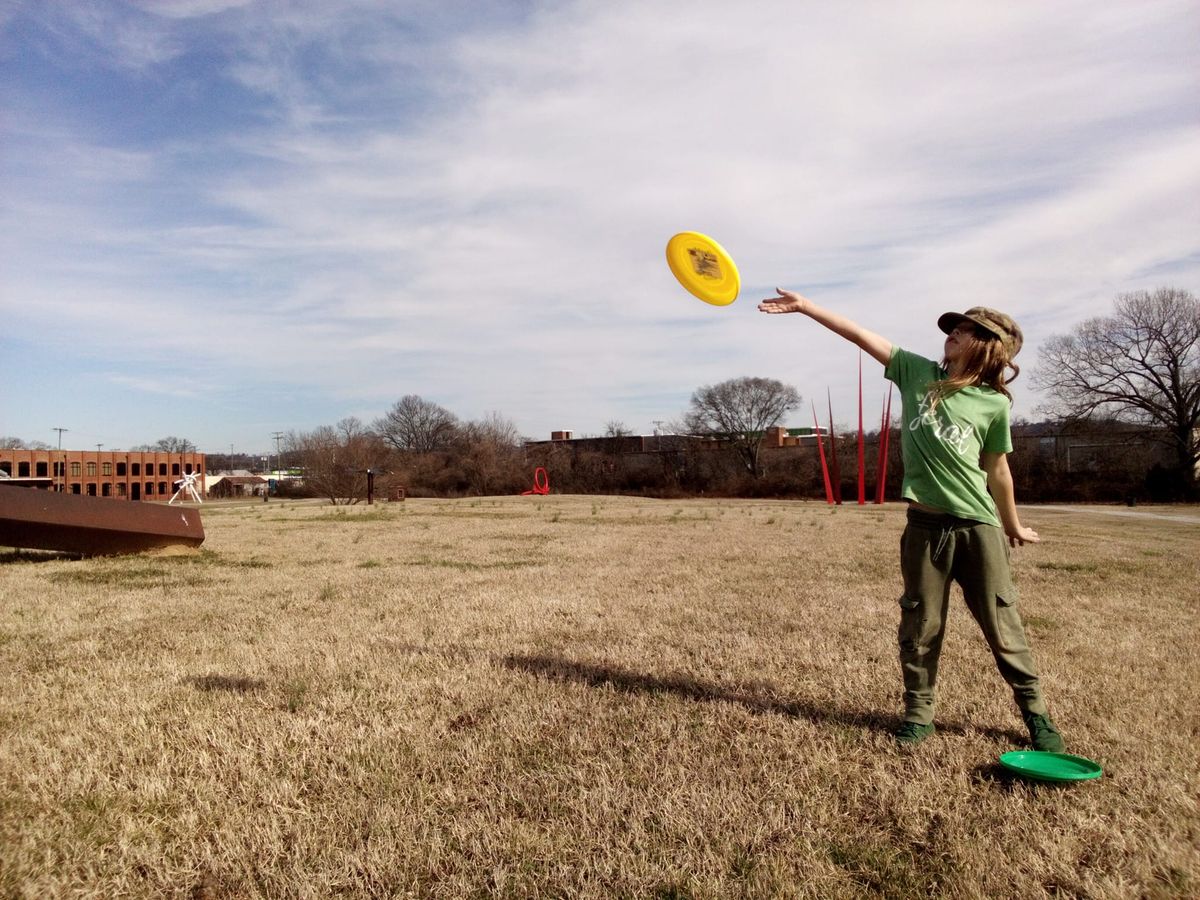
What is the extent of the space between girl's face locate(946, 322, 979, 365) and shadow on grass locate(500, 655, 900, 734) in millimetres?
2026

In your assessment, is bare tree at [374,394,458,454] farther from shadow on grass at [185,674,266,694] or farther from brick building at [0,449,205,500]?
shadow on grass at [185,674,266,694]

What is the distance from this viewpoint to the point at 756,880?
2.56 metres

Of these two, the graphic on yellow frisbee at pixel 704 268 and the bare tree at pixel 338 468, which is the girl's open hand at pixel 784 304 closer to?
the graphic on yellow frisbee at pixel 704 268

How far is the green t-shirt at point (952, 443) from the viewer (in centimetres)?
385

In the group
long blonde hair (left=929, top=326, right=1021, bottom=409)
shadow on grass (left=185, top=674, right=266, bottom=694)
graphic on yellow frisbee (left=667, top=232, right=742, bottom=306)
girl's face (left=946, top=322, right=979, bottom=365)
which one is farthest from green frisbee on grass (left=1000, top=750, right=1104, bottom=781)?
shadow on grass (left=185, top=674, right=266, bottom=694)

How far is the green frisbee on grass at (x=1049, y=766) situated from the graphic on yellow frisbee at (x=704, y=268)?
10.1 ft

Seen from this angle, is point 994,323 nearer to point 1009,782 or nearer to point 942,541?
point 942,541

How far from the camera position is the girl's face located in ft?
13.1

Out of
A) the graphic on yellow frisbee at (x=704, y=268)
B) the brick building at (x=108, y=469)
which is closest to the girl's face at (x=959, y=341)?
the graphic on yellow frisbee at (x=704, y=268)

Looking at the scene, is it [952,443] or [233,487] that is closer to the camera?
[952,443]

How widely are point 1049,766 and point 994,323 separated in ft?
7.13

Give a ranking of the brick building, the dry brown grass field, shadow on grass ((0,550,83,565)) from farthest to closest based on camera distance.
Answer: the brick building, shadow on grass ((0,550,83,565)), the dry brown grass field

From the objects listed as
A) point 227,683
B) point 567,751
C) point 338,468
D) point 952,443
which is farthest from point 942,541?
point 338,468

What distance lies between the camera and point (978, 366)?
397cm
